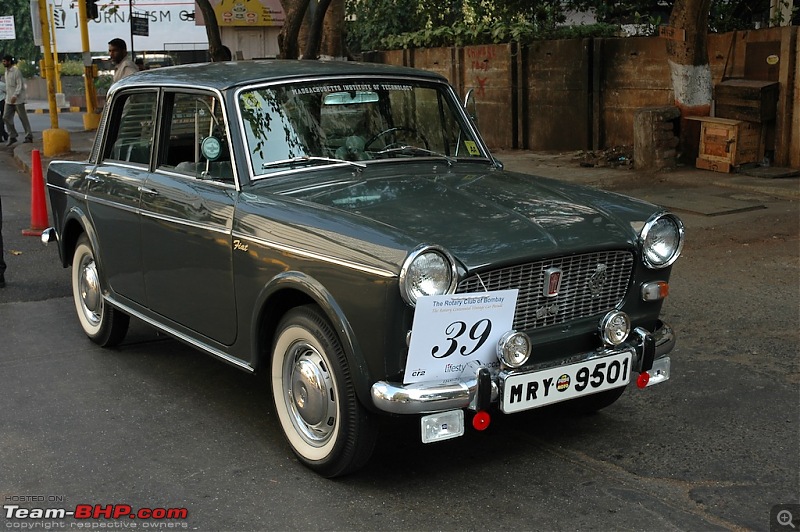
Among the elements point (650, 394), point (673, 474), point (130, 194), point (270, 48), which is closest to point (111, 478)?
point (130, 194)

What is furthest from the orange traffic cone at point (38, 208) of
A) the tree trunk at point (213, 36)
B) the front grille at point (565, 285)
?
the front grille at point (565, 285)

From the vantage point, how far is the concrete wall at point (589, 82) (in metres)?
12.4

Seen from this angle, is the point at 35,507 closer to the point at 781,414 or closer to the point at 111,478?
the point at 111,478

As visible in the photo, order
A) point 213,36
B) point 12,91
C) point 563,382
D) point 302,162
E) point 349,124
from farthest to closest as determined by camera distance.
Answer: point 12,91 → point 213,36 → point 349,124 → point 302,162 → point 563,382

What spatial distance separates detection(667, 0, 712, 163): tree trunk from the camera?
12.7 metres

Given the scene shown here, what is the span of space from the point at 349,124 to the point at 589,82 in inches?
444

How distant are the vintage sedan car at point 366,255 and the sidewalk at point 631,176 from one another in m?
6.81

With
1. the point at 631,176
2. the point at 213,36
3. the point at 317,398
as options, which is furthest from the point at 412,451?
the point at 213,36

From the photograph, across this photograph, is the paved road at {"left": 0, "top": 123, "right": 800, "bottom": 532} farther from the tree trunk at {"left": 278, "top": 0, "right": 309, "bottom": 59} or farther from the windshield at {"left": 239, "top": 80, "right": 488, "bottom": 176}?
the tree trunk at {"left": 278, "top": 0, "right": 309, "bottom": 59}

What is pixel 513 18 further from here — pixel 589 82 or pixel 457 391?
pixel 457 391

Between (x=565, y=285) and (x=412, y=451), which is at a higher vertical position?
(x=565, y=285)

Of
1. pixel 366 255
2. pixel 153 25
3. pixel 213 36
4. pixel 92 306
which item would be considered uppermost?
pixel 153 25

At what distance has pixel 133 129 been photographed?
5.94m

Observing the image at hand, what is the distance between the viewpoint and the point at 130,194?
5574mm
